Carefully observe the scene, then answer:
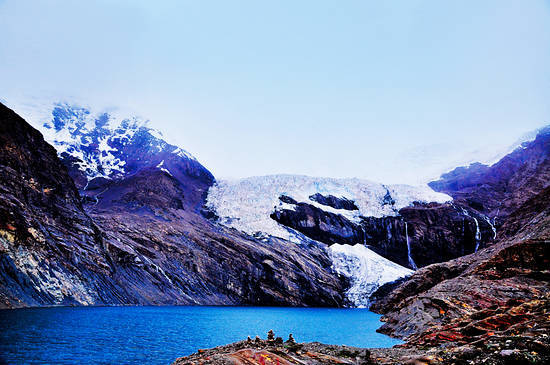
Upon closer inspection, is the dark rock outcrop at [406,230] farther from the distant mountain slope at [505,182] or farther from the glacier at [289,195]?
the distant mountain slope at [505,182]

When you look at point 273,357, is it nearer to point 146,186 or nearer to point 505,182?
point 146,186

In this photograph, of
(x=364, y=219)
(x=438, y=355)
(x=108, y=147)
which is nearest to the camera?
(x=438, y=355)

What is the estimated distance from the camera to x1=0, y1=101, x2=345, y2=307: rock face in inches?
1609

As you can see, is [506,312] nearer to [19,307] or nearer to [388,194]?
[19,307]

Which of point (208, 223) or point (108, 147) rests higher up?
point (108, 147)

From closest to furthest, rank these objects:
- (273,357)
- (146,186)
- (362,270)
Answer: (273,357), (362,270), (146,186)

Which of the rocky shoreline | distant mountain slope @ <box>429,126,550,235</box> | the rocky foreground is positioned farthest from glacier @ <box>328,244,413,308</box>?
the rocky shoreline

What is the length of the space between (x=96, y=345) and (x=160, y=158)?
117 metres

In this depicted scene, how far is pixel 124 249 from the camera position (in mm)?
60219

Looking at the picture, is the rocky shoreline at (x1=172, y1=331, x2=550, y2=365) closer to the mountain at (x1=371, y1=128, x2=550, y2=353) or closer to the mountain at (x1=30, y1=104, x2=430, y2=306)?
the mountain at (x1=371, y1=128, x2=550, y2=353)

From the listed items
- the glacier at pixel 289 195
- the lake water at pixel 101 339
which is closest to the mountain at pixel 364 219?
the glacier at pixel 289 195

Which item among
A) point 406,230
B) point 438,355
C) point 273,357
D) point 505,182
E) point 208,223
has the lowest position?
point 273,357

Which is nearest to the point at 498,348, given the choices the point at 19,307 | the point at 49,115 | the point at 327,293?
the point at 19,307

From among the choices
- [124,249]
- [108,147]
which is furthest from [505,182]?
[108,147]
